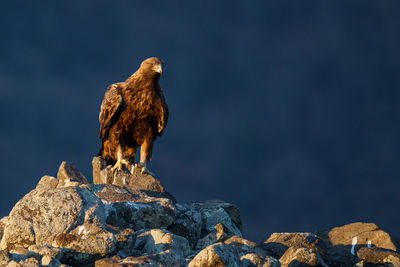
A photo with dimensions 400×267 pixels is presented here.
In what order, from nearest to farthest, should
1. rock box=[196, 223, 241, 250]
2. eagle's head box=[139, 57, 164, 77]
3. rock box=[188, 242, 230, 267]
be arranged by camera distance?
rock box=[188, 242, 230, 267] → rock box=[196, 223, 241, 250] → eagle's head box=[139, 57, 164, 77]

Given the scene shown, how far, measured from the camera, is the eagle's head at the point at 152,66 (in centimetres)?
1375

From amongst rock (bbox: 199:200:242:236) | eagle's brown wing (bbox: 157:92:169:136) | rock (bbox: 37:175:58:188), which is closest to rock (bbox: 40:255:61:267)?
rock (bbox: 199:200:242:236)

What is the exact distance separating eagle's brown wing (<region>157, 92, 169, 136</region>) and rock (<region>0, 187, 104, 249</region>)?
6.95 meters

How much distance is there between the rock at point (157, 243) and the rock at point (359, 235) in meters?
3.46

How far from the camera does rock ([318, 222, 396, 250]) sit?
923 centimetres

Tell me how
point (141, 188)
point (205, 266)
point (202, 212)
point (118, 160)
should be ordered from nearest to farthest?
point (205, 266), point (202, 212), point (141, 188), point (118, 160)

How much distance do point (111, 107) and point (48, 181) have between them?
2.72 meters

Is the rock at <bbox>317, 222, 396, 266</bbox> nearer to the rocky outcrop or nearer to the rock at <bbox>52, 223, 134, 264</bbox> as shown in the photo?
the rocky outcrop

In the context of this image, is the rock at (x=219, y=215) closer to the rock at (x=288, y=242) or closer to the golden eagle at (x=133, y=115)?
the rock at (x=288, y=242)

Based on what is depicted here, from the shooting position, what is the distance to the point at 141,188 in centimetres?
1215

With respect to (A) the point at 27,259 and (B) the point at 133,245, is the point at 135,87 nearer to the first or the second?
(B) the point at 133,245

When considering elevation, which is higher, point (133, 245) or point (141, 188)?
point (141, 188)

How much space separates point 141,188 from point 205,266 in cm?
636

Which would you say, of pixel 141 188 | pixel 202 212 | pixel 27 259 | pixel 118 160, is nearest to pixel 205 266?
pixel 27 259
